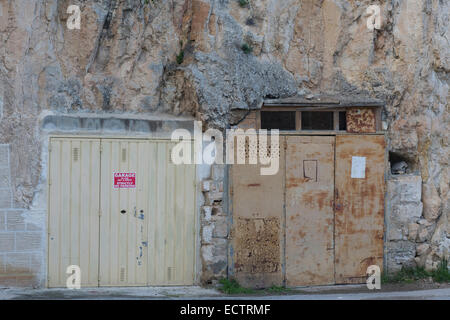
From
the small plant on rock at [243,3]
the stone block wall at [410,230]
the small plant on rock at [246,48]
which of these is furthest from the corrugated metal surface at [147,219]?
the stone block wall at [410,230]

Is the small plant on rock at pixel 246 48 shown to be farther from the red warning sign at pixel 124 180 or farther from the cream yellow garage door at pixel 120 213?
the red warning sign at pixel 124 180

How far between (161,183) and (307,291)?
277 cm

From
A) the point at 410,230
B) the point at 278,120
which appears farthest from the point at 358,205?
the point at 278,120

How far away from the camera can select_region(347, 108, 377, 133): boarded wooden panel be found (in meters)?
9.20

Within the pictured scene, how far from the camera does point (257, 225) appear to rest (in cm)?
884

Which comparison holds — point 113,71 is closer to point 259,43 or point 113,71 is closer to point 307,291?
point 259,43

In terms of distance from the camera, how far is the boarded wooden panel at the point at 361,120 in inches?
362

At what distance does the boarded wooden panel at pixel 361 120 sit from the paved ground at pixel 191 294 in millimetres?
2521

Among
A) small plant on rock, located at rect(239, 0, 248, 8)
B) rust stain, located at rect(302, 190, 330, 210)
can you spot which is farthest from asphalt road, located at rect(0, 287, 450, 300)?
small plant on rock, located at rect(239, 0, 248, 8)

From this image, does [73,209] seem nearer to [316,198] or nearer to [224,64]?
[224,64]

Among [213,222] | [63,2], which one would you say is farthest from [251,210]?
[63,2]

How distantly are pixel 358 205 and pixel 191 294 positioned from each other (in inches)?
118

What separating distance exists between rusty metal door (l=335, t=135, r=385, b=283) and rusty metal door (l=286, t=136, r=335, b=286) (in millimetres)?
139

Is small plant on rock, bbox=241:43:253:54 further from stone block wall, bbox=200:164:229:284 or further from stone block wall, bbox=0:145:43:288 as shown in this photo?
stone block wall, bbox=0:145:43:288
